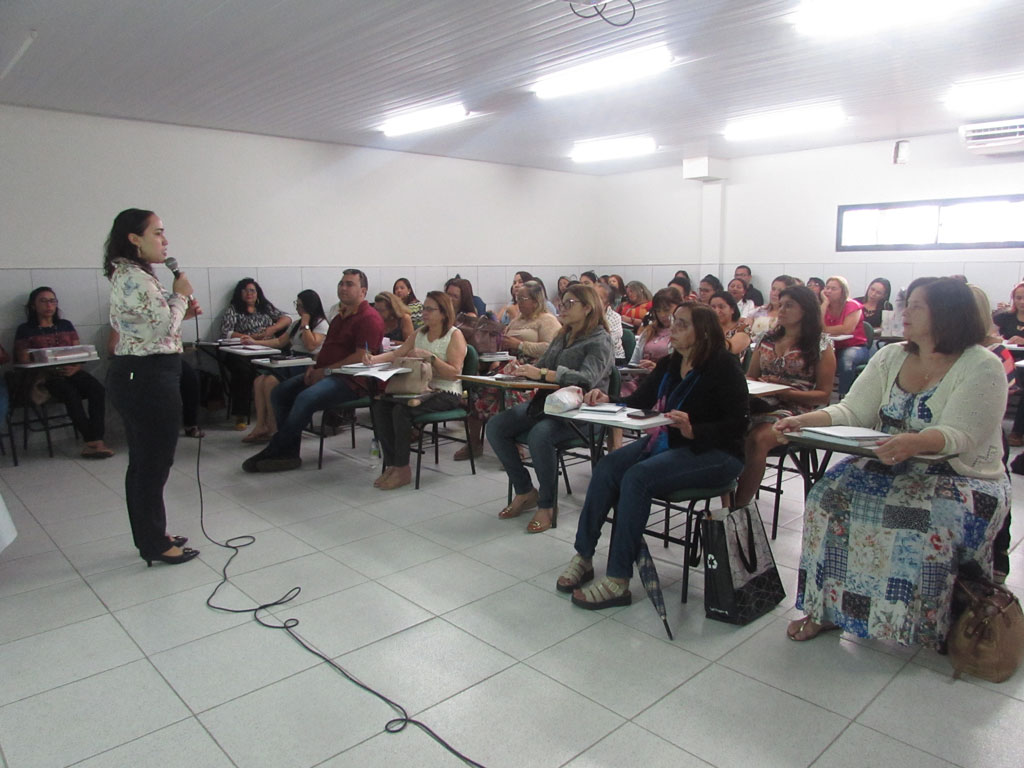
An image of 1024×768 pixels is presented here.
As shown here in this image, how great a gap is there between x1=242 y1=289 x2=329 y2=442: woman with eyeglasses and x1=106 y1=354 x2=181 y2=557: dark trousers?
7.40 feet

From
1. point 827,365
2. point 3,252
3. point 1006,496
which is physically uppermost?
point 3,252

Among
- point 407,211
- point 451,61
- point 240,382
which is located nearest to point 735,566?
point 451,61

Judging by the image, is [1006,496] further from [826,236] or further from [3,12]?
[826,236]

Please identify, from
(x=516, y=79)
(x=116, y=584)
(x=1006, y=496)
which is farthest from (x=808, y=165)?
(x=116, y=584)

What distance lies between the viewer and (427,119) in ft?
19.8

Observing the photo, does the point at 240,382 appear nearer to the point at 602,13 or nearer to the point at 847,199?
the point at 602,13

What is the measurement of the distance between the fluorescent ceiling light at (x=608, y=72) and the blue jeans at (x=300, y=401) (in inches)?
100

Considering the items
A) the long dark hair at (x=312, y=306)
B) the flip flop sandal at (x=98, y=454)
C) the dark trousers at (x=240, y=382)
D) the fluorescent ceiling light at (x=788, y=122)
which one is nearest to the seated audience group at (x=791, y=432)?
the flip flop sandal at (x=98, y=454)

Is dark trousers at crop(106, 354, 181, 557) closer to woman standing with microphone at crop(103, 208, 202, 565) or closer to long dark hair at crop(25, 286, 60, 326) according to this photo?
woman standing with microphone at crop(103, 208, 202, 565)

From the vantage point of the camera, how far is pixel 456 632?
2586mm

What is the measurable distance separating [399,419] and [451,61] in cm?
226

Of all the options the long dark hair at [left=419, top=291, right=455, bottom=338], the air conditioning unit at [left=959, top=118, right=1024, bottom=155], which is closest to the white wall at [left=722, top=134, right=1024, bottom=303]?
the air conditioning unit at [left=959, top=118, right=1024, bottom=155]

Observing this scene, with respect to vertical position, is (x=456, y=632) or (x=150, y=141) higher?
(x=150, y=141)

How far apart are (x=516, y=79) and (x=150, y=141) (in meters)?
3.34
